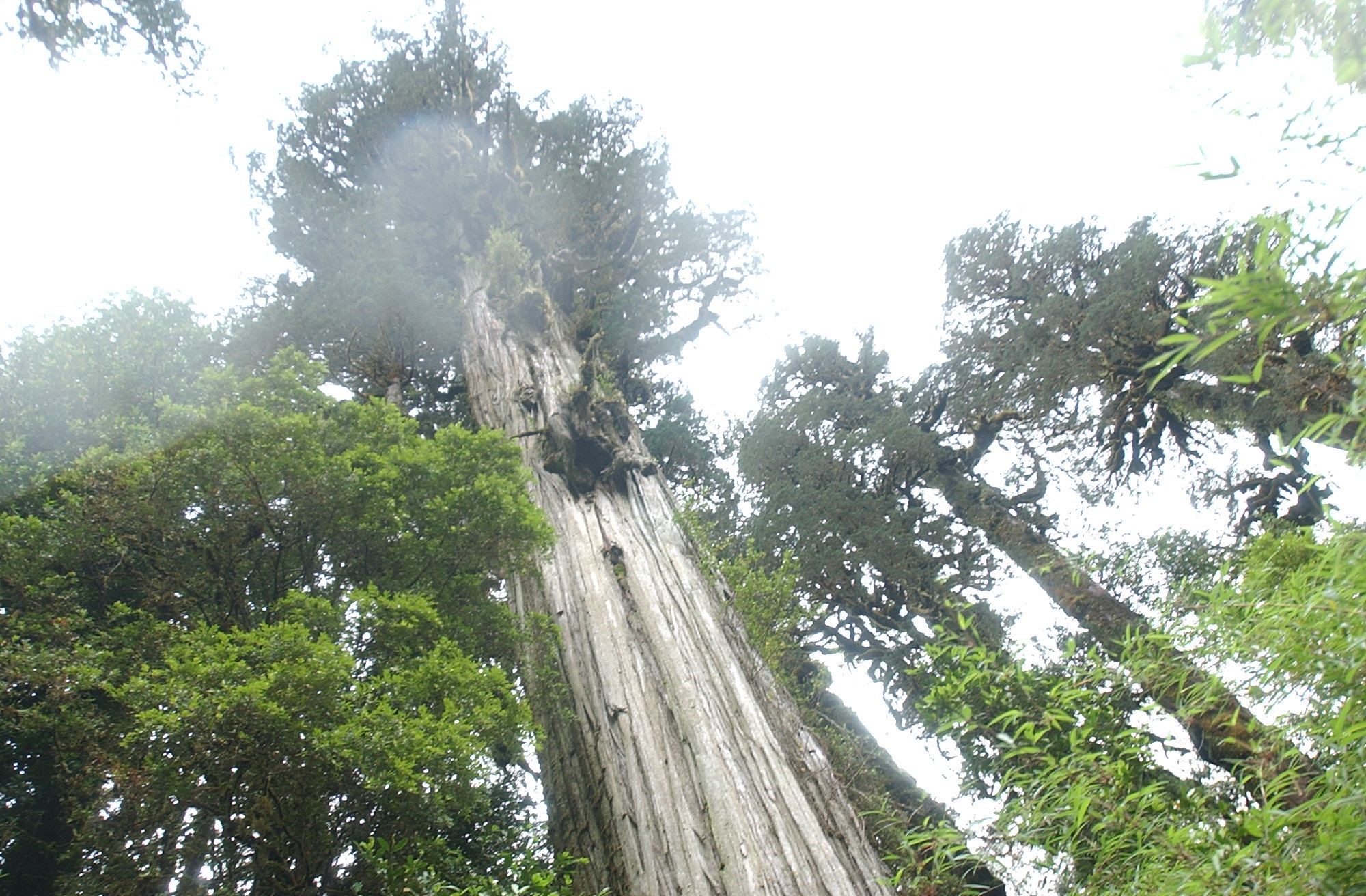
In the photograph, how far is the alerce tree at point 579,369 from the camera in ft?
12.3

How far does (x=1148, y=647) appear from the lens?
2.43 m

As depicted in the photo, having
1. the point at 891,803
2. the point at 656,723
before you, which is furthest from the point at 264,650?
the point at 891,803

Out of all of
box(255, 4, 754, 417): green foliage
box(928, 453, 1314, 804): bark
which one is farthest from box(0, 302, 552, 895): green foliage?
box(255, 4, 754, 417): green foliage

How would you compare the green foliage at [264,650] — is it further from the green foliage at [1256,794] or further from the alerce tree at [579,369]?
the green foliage at [1256,794]

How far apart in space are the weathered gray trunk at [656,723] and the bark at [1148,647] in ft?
5.44

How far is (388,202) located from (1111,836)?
1230 centimetres

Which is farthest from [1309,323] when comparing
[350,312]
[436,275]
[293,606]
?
[436,275]

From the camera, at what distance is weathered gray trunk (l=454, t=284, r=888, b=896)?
3.45m

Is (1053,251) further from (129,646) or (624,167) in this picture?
(129,646)

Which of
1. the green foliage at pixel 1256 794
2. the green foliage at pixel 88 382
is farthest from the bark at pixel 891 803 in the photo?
the green foliage at pixel 88 382

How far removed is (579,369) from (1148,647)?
595 cm

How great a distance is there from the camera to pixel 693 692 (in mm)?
4320

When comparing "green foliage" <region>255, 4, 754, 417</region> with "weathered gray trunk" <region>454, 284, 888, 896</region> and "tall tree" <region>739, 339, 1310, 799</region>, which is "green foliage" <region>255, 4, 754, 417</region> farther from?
"weathered gray trunk" <region>454, 284, 888, 896</region>

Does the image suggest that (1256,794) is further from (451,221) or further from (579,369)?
(451,221)
